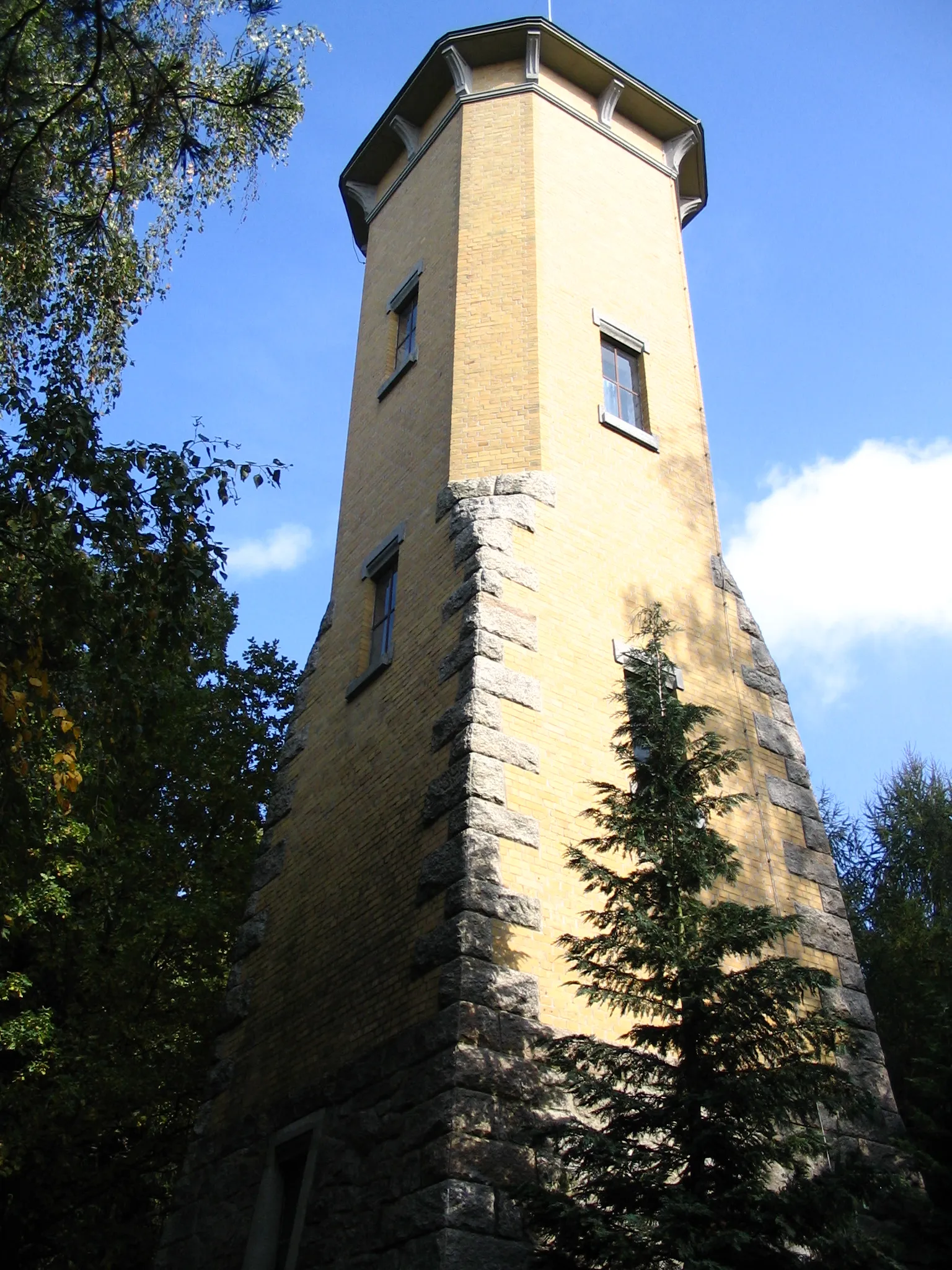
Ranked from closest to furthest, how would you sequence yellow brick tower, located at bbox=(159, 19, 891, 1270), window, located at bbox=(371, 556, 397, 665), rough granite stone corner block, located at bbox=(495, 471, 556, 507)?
yellow brick tower, located at bbox=(159, 19, 891, 1270), rough granite stone corner block, located at bbox=(495, 471, 556, 507), window, located at bbox=(371, 556, 397, 665)

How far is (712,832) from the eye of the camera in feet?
26.1

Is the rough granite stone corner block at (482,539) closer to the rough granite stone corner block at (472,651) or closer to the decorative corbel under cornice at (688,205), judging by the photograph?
the rough granite stone corner block at (472,651)

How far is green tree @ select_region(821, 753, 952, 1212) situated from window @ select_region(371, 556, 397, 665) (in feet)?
19.7

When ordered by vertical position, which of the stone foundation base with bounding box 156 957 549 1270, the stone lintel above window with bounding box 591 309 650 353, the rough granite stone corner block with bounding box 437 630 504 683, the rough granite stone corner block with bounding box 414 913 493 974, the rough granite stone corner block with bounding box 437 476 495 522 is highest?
the stone lintel above window with bounding box 591 309 650 353

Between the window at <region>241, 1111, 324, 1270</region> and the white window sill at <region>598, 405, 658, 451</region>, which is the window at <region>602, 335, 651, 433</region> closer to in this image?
the white window sill at <region>598, 405, 658, 451</region>

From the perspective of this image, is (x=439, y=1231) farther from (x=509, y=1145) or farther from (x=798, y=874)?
(x=798, y=874)

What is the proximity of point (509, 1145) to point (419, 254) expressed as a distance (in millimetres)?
11789

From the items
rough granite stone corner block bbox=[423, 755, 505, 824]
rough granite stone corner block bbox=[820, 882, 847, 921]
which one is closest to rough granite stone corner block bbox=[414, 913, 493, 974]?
rough granite stone corner block bbox=[423, 755, 505, 824]

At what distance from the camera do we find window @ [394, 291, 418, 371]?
15289 mm

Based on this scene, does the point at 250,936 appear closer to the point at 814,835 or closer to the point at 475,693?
the point at 475,693

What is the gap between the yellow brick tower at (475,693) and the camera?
8.45 m

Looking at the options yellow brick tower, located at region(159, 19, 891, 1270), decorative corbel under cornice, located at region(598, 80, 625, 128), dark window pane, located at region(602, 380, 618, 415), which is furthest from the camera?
decorative corbel under cornice, located at region(598, 80, 625, 128)

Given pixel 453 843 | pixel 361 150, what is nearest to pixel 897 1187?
pixel 453 843

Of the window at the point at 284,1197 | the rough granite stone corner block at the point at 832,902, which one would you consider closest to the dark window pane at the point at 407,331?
the rough granite stone corner block at the point at 832,902
